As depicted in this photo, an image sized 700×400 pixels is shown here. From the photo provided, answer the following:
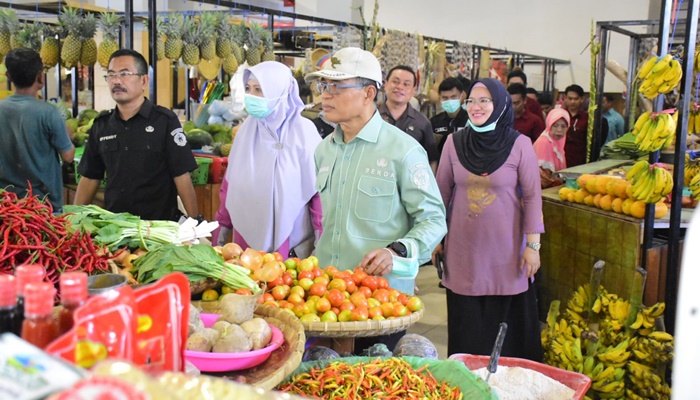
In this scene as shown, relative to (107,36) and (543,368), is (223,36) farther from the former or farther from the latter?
(543,368)

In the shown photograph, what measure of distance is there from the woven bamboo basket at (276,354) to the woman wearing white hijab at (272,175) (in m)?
1.58

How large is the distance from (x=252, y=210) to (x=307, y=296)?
1.38m

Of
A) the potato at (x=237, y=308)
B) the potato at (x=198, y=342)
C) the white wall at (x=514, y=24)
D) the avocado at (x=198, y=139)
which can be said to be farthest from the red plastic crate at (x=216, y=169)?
the white wall at (x=514, y=24)

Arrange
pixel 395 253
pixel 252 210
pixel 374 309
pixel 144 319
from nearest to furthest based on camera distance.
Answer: pixel 144 319, pixel 374 309, pixel 395 253, pixel 252 210

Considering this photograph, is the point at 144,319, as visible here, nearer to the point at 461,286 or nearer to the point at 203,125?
the point at 461,286

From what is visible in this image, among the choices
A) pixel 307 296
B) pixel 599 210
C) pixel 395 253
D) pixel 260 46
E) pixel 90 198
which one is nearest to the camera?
pixel 307 296

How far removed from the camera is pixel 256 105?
378 centimetres

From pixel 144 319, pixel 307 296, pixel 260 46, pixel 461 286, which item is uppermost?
pixel 260 46

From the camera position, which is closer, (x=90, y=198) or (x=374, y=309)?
(x=374, y=309)

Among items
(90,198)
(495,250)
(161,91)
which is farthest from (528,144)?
(161,91)

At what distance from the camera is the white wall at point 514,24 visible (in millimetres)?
14211

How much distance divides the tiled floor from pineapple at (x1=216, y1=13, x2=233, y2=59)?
9.22 ft

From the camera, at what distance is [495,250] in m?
3.91

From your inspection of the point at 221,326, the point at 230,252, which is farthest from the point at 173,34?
the point at 221,326
